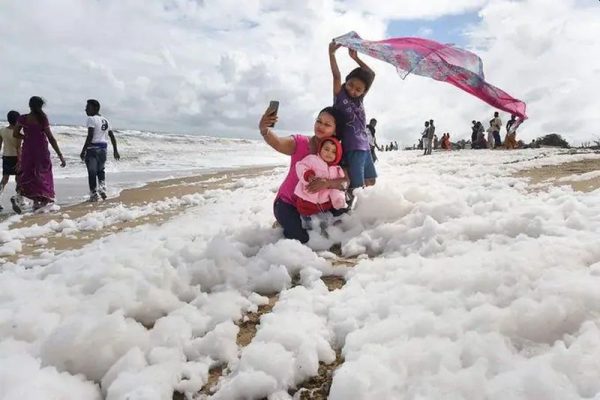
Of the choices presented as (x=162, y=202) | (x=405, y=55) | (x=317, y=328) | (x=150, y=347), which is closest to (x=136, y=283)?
(x=150, y=347)

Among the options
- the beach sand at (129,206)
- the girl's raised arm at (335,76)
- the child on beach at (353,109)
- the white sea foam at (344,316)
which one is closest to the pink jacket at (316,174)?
the child on beach at (353,109)

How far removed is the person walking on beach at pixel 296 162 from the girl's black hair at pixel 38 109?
17.6ft

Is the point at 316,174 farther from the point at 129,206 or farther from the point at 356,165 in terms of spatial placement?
the point at 129,206

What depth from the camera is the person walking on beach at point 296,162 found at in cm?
431

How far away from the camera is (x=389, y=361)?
1969 mm

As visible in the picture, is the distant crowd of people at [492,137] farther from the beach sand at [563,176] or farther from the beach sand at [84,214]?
the beach sand at [84,214]

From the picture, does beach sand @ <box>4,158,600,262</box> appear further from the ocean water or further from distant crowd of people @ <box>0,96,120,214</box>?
the ocean water

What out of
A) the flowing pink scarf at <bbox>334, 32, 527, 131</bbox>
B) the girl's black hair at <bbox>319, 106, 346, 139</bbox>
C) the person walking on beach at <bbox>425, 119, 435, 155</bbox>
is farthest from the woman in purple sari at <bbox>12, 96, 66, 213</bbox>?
the person walking on beach at <bbox>425, 119, 435, 155</bbox>

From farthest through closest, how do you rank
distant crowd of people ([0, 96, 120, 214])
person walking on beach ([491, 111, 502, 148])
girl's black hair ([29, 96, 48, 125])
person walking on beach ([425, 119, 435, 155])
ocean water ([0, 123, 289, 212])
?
person walking on beach ([491, 111, 502, 148])
person walking on beach ([425, 119, 435, 155])
ocean water ([0, 123, 289, 212])
distant crowd of people ([0, 96, 120, 214])
girl's black hair ([29, 96, 48, 125])

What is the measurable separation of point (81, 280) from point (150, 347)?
96 centimetres

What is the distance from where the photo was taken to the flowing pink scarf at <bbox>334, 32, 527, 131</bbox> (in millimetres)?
4699

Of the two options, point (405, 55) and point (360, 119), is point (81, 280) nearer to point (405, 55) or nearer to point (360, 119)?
point (360, 119)

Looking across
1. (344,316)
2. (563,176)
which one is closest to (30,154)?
(344,316)

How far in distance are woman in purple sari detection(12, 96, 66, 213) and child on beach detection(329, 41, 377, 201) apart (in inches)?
215
